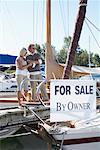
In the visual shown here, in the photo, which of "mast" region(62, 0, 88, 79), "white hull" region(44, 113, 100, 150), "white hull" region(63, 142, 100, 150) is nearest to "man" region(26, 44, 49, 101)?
"mast" region(62, 0, 88, 79)

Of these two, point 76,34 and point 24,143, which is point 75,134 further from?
point 76,34

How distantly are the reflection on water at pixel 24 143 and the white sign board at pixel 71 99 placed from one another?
57.3 inches

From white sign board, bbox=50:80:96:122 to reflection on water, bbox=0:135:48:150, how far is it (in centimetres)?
145

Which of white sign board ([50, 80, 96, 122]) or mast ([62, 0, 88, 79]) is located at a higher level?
mast ([62, 0, 88, 79])

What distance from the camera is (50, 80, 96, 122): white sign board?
207 inches

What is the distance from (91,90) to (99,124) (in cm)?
70

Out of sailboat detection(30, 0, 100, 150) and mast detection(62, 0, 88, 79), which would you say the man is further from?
sailboat detection(30, 0, 100, 150)

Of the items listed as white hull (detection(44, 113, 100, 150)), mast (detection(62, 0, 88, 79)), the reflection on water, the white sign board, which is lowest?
the reflection on water

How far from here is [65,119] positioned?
209 inches

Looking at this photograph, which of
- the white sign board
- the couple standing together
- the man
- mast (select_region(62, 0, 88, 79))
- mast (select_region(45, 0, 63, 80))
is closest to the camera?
the white sign board

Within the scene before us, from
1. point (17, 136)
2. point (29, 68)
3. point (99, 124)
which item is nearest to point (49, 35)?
point (29, 68)

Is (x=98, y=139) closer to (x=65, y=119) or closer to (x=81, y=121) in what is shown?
(x=81, y=121)

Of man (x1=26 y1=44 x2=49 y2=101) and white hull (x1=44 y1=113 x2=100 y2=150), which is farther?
man (x1=26 y1=44 x2=49 y2=101)

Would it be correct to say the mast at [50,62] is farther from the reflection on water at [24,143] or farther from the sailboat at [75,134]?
the sailboat at [75,134]
